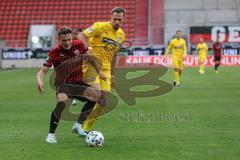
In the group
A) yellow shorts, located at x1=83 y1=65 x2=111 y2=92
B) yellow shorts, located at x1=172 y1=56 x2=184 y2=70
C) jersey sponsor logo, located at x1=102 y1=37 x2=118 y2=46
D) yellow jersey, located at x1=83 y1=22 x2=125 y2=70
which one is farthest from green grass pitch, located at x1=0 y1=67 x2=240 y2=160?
yellow shorts, located at x1=172 y1=56 x2=184 y2=70

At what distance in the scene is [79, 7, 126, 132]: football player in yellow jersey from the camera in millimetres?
11461

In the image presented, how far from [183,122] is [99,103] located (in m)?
2.74

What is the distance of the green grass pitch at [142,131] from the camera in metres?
9.38

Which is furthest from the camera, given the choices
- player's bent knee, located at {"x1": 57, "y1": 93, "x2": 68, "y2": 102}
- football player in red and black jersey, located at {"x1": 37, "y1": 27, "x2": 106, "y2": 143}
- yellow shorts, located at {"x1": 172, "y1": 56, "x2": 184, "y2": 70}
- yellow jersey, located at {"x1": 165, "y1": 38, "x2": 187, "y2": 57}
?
yellow jersey, located at {"x1": 165, "y1": 38, "x2": 187, "y2": 57}

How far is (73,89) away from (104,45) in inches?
55.9

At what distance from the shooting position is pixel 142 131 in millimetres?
12031

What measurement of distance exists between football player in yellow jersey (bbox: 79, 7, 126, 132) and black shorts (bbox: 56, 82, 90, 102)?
1.08ft

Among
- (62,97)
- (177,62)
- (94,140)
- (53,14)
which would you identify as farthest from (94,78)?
(53,14)

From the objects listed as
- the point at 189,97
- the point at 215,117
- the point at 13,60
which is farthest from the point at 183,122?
the point at 13,60

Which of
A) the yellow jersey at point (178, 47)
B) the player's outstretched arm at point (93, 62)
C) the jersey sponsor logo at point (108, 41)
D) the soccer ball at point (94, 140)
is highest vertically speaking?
the jersey sponsor logo at point (108, 41)

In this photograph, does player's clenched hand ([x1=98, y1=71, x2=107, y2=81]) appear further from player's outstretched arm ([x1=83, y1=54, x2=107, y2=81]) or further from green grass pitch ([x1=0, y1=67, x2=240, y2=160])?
green grass pitch ([x1=0, y1=67, x2=240, y2=160])

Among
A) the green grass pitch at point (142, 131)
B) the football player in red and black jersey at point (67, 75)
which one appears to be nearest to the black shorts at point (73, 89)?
the football player in red and black jersey at point (67, 75)

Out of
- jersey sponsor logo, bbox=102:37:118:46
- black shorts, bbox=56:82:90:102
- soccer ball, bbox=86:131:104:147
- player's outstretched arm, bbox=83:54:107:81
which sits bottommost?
soccer ball, bbox=86:131:104:147

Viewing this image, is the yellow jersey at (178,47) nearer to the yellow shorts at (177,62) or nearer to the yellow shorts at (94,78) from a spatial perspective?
the yellow shorts at (177,62)
